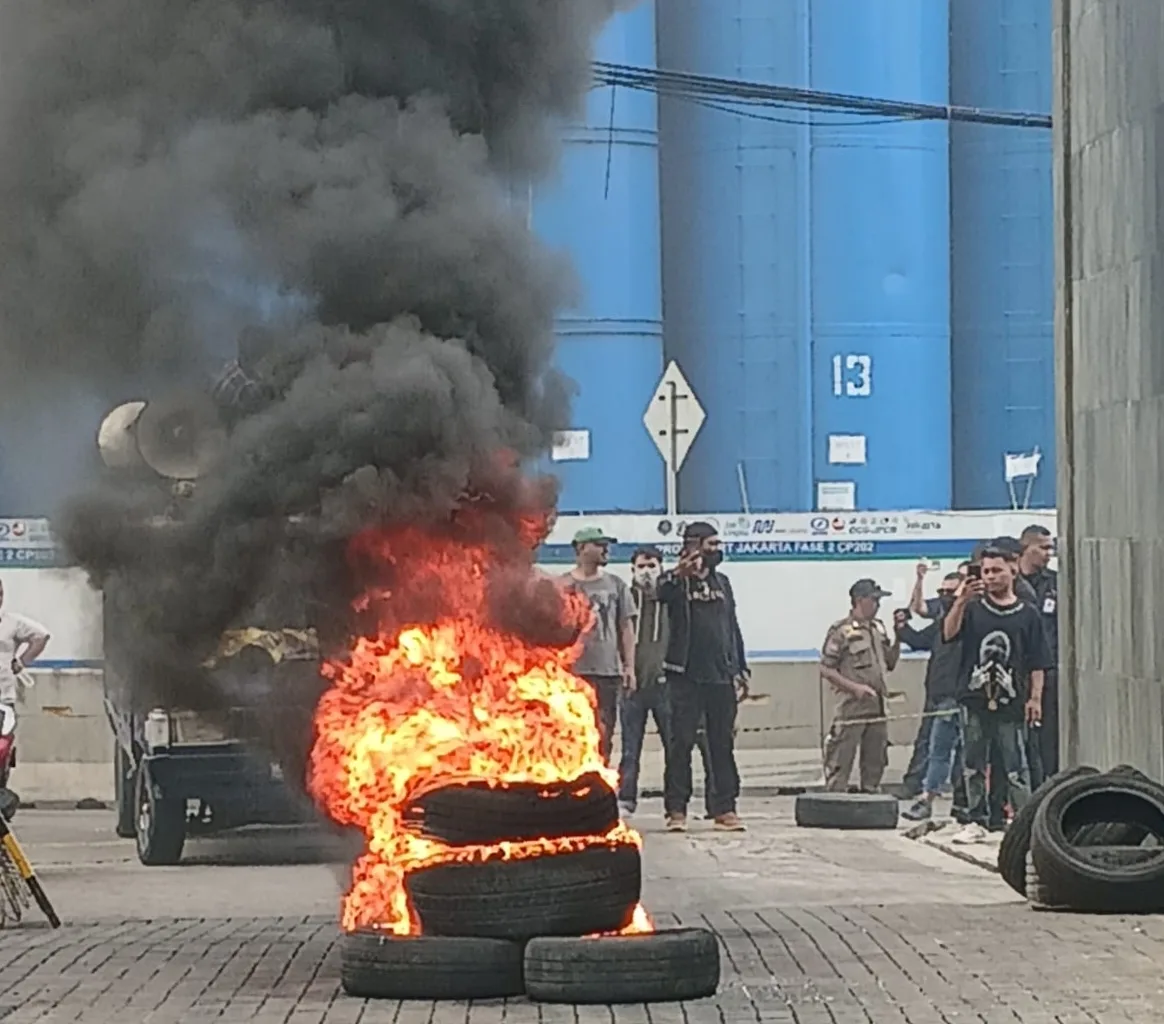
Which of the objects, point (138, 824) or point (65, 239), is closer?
point (65, 239)

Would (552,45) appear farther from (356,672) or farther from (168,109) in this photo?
(356,672)

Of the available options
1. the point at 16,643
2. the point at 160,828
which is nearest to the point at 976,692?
the point at 160,828

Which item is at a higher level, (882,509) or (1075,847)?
(882,509)

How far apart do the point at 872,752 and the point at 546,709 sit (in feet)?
29.0

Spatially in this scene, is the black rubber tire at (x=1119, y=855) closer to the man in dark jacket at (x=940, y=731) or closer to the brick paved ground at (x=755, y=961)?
the brick paved ground at (x=755, y=961)

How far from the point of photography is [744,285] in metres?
24.0

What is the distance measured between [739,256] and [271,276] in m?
15.3

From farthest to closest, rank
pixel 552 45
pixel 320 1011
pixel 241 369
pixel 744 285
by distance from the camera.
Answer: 1. pixel 744 285
2. pixel 552 45
3. pixel 241 369
4. pixel 320 1011

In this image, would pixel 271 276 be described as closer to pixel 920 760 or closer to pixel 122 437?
pixel 122 437

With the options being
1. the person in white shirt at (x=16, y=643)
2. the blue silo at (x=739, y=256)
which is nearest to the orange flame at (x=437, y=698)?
the person in white shirt at (x=16, y=643)

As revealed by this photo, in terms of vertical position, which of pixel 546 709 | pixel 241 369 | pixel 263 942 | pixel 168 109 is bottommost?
pixel 263 942

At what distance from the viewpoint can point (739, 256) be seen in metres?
24.0

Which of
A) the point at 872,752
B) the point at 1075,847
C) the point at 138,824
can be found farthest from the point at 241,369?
the point at 872,752

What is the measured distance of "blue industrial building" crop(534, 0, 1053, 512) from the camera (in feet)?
76.8
